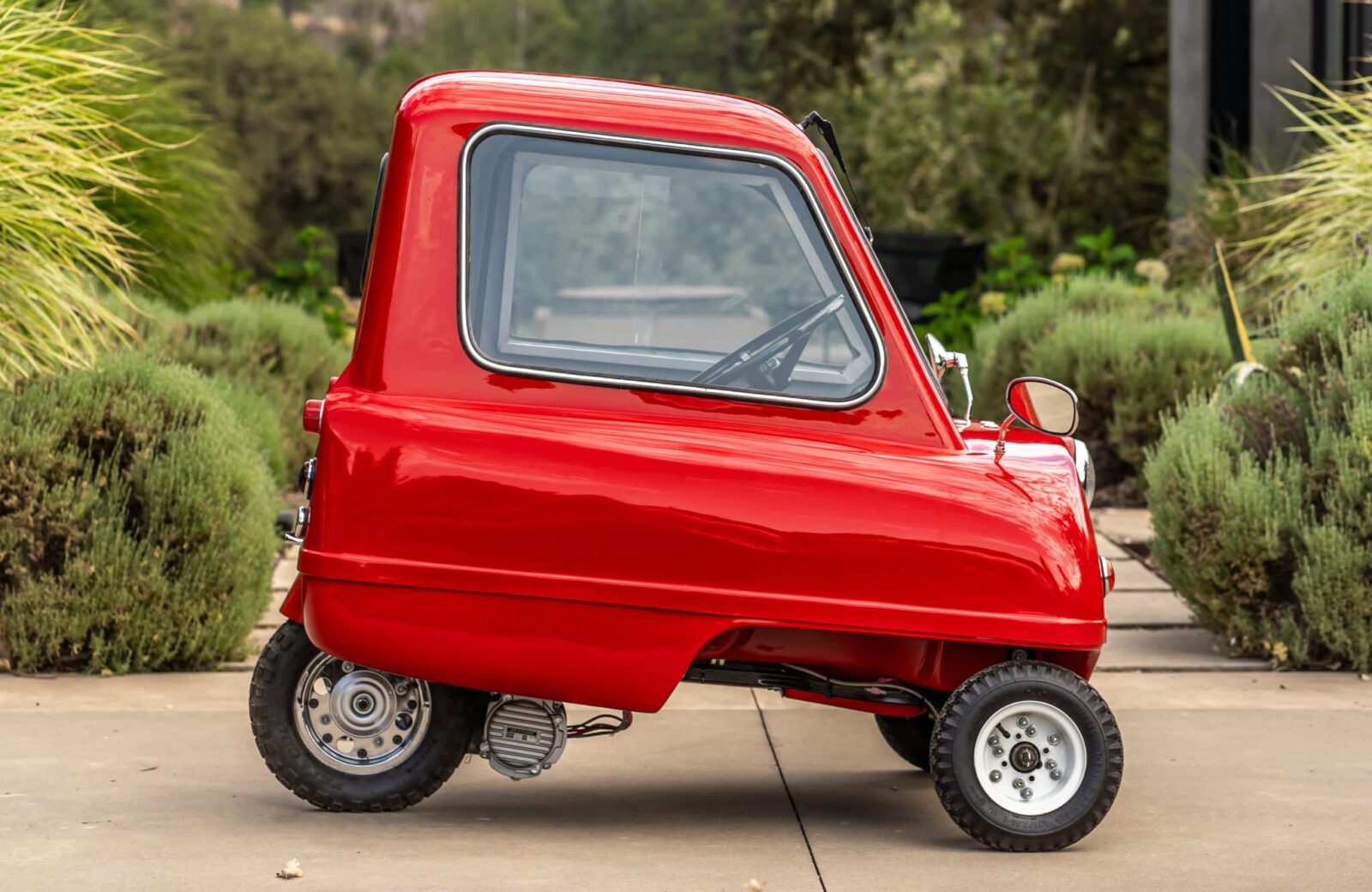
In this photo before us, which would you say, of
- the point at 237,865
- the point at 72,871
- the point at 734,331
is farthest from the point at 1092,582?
the point at 72,871

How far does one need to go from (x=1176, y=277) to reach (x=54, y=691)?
9787mm

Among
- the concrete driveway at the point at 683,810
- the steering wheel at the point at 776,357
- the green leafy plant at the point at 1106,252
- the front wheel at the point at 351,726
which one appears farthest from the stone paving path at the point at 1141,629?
the green leafy plant at the point at 1106,252

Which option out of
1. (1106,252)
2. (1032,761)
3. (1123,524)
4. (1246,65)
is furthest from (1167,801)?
(1246,65)

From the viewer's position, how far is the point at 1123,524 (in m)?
10.4

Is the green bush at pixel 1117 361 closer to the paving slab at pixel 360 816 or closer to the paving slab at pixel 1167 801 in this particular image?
the paving slab at pixel 1167 801

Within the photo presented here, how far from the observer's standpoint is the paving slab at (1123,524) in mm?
9914

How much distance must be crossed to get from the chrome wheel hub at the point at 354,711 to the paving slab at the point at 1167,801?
110 cm

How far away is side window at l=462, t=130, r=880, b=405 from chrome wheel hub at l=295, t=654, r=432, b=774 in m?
0.93

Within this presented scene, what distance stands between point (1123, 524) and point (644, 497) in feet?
20.6

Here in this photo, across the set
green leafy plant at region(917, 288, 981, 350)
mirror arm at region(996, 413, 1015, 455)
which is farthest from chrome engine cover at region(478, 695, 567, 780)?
green leafy plant at region(917, 288, 981, 350)

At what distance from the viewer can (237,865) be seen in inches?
181

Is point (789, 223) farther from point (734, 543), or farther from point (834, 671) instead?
point (834, 671)

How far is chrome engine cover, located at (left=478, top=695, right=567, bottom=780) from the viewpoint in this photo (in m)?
4.94

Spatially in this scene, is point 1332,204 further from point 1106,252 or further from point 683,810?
point 683,810
